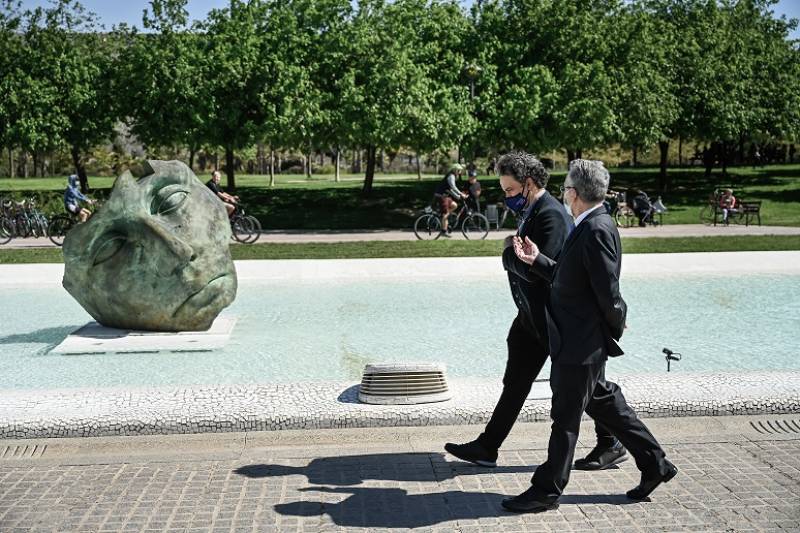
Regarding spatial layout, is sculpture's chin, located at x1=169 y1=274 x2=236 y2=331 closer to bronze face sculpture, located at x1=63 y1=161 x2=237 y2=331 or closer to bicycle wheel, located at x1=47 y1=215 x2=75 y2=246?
bronze face sculpture, located at x1=63 y1=161 x2=237 y2=331

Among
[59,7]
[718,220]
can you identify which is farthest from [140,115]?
[718,220]

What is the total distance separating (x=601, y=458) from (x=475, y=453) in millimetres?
779

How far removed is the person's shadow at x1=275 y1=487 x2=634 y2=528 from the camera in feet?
16.0

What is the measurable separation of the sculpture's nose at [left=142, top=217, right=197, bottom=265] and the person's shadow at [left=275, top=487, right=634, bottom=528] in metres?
4.69

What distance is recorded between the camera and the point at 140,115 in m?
31.2

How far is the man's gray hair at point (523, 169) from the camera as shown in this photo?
5.32 meters

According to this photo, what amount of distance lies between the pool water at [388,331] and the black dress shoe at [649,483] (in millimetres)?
3668

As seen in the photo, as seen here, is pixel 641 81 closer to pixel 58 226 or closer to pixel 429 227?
pixel 429 227

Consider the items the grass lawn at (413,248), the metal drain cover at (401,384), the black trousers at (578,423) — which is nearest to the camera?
the black trousers at (578,423)

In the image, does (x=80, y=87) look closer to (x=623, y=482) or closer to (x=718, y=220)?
(x=718, y=220)

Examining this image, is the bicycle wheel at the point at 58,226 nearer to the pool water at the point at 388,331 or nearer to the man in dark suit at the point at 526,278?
the pool water at the point at 388,331

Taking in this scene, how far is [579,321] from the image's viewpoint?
4895 millimetres

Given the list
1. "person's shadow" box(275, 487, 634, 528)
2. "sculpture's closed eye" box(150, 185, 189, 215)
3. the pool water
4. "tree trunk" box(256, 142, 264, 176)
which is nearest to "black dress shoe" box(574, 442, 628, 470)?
"person's shadow" box(275, 487, 634, 528)

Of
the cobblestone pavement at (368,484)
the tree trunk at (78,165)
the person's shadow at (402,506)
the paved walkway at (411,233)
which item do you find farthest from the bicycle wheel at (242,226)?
the person's shadow at (402,506)
